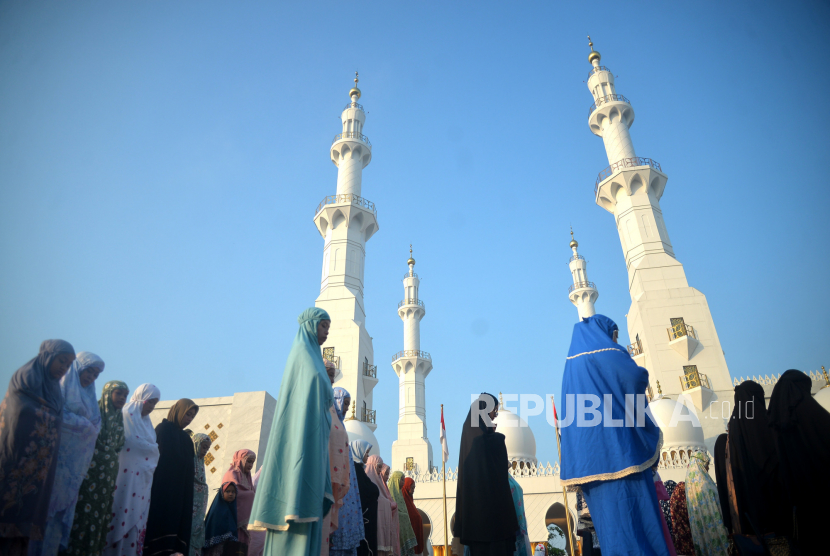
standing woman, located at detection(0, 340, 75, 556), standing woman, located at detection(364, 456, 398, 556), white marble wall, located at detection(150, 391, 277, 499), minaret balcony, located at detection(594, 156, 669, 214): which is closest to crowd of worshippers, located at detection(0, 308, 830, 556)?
standing woman, located at detection(0, 340, 75, 556)

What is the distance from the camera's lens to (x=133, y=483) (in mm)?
3449

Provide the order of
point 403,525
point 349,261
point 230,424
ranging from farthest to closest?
point 349,261
point 230,424
point 403,525

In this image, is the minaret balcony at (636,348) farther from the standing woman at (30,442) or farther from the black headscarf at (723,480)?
the standing woman at (30,442)

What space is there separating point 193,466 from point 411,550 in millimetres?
2963

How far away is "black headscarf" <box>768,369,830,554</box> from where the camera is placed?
10.4 feet

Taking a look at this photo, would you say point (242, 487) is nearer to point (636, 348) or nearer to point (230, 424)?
point (230, 424)

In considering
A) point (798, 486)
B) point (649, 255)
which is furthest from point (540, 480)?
point (798, 486)

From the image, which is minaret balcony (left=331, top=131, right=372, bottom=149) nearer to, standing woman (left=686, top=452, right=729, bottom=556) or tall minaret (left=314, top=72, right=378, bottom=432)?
tall minaret (left=314, top=72, right=378, bottom=432)

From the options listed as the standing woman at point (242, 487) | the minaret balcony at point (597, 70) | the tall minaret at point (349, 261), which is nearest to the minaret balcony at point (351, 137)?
the tall minaret at point (349, 261)

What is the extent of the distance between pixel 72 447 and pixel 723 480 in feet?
15.0

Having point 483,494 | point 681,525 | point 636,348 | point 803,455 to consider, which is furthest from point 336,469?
point 636,348

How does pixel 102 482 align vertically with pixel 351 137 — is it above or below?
below

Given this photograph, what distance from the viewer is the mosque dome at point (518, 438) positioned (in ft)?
57.9

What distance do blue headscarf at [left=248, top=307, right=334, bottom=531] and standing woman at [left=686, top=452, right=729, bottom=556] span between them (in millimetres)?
3809
